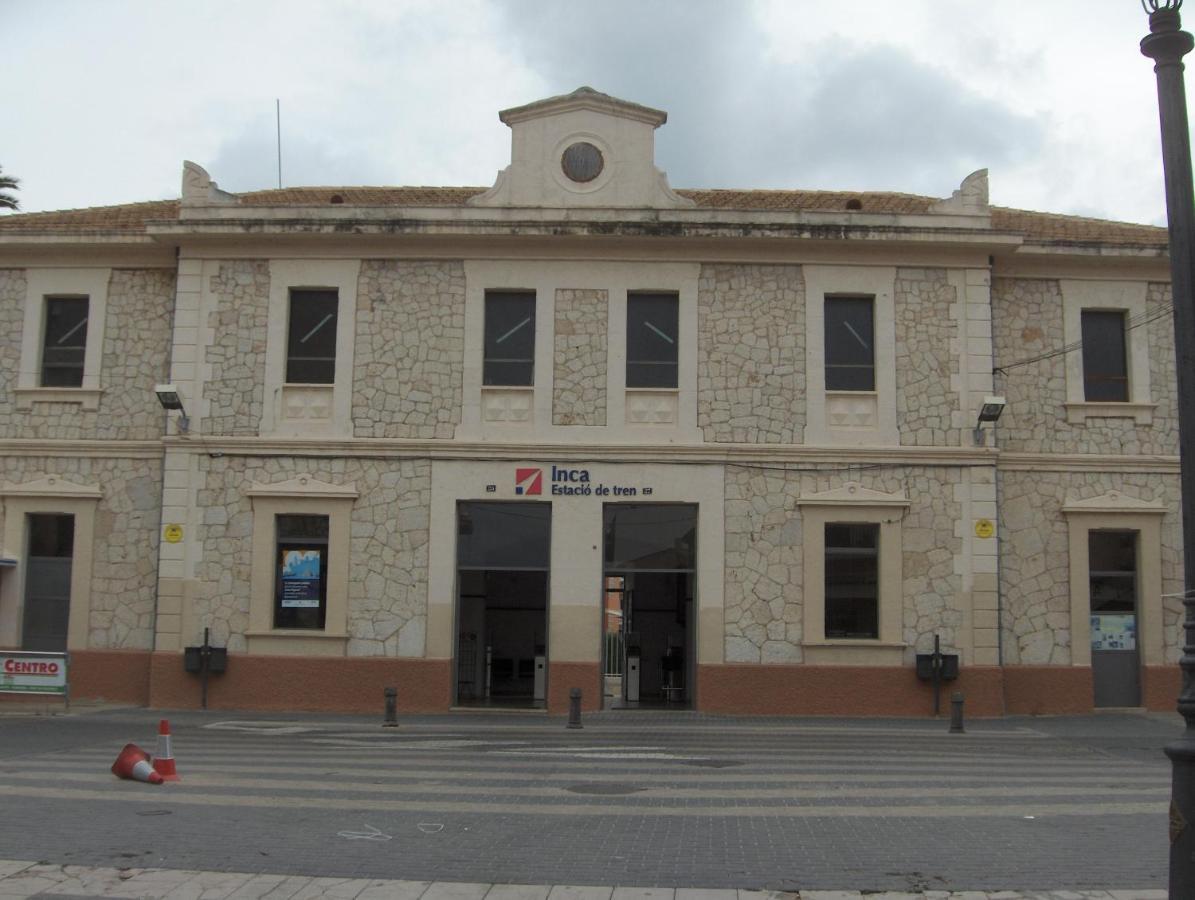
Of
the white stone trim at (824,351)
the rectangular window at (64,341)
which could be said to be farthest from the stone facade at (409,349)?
the white stone trim at (824,351)

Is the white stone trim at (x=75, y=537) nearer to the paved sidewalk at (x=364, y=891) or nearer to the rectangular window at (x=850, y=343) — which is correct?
the rectangular window at (x=850, y=343)

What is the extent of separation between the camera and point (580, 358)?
2147 cm

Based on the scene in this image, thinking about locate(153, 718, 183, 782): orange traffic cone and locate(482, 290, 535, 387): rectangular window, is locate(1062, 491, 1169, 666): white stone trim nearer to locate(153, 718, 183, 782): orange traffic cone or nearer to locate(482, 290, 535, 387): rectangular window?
locate(482, 290, 535, 387): rectangular window

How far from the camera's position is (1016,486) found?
21.6 m

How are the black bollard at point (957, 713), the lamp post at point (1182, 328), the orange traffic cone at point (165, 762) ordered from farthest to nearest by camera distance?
1. the black bollard at point (957, 713)
2. the orange traffic cone at point (165, 762)
3. the lamp post at point (1182, 328)

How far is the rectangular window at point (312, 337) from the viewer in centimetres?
2181

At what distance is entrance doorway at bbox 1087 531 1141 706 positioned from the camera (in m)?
21.5

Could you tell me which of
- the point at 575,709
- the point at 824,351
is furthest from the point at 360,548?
the point at 824,351

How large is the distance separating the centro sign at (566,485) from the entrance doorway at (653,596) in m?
0.30

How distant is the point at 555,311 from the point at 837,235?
5227 millimetres

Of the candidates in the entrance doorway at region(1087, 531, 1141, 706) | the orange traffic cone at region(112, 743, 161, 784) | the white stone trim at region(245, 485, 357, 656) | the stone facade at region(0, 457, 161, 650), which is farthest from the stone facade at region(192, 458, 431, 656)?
the entrance doorway at region(1087, 531, 1141, 706)

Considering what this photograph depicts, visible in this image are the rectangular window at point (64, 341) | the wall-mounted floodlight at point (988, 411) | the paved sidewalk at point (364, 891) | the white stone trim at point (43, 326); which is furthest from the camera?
the rectangular window at point (64, 341)

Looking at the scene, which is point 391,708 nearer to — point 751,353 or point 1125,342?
point 751,353

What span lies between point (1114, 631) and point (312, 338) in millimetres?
15567
